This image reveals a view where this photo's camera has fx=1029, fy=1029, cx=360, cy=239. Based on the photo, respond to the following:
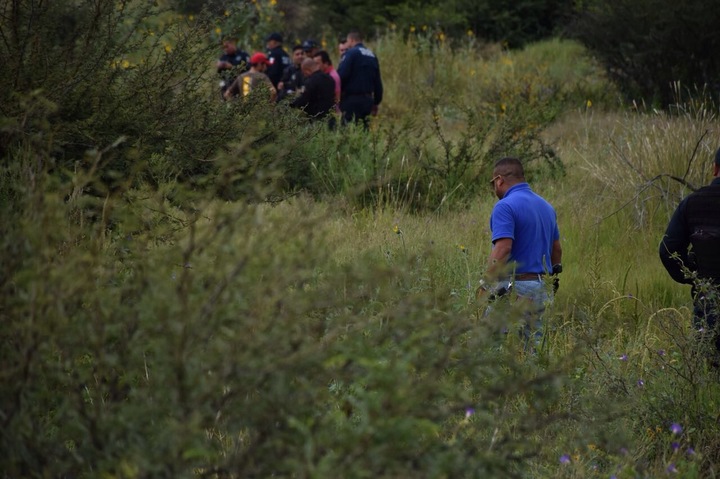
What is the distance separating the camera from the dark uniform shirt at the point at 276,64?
15828 millimetres

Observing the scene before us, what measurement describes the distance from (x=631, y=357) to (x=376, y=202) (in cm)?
430

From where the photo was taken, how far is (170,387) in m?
2.83

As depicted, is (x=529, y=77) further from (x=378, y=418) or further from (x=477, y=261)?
(x=378, y=418)

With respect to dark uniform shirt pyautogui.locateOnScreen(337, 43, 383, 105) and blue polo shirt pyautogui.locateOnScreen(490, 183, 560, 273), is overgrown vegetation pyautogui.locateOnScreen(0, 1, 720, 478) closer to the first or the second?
blue polo shirt pyautogui.locateOnScreen(490, 183, 560, 273)

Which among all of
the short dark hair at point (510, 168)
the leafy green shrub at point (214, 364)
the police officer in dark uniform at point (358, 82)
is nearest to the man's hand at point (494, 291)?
the short dark hair at point (510, 168)

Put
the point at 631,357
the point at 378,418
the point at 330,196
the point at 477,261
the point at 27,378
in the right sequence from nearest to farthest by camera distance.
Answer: the point at 378,418, the point at 27,378, the point at 631,357, the point at 477,261, the point at 330,196

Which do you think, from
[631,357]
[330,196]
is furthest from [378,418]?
[330,196]

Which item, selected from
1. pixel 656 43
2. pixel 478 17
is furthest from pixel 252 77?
pixel 478 17

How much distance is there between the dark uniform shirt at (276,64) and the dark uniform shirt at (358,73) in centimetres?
260

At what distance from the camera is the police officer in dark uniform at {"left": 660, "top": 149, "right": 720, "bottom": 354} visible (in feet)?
17.4

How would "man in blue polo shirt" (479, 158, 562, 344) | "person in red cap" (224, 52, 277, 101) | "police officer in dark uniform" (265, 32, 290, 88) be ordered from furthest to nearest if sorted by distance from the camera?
"police officer in dark uniform" (265, 32, 290, 88), "person in red cap" (224, 52, 277, 101), "man in blue polo shirt" (479, 158, 562, 344)

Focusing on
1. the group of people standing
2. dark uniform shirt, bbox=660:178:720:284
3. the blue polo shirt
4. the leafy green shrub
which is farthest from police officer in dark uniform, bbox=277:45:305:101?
the leafy green shrub

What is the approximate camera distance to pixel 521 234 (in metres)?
6.07

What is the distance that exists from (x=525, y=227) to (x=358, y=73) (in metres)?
7.63
